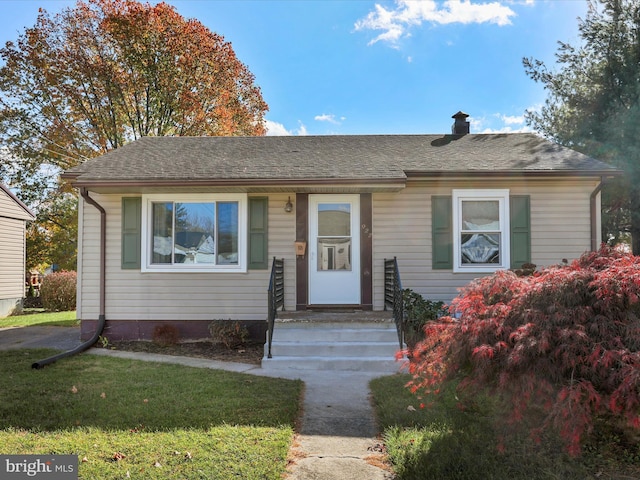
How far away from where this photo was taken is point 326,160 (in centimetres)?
764

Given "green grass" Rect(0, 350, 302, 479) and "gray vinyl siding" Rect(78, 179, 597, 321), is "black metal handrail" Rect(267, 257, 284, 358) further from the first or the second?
"green grass" Rect(0, 350, 302, 479)

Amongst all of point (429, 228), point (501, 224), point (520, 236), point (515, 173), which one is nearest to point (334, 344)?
point (429, 228)

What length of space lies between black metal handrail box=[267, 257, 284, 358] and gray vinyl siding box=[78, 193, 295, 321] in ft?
0.43

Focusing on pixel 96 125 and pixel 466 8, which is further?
pixel 96 125

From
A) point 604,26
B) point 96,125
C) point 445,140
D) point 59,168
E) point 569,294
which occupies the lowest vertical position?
point 569,294

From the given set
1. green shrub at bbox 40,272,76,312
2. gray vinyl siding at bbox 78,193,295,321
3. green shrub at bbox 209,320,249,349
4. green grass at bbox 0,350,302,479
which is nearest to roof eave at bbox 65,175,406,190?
gray vinyl siding at bbox 78,193,295,321

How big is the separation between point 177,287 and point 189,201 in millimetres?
1544

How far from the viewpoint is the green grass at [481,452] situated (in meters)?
2.68

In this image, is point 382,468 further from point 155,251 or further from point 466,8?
point 466,8

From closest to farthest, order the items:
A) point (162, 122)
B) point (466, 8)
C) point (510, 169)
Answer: point (510, 169), point (466, 8), point (162, 122)

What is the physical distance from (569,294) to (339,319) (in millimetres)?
3809

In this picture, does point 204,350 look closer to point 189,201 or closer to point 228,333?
point 228,333

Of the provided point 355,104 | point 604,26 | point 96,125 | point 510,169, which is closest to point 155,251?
point 510,169

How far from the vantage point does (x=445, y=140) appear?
9062mm
